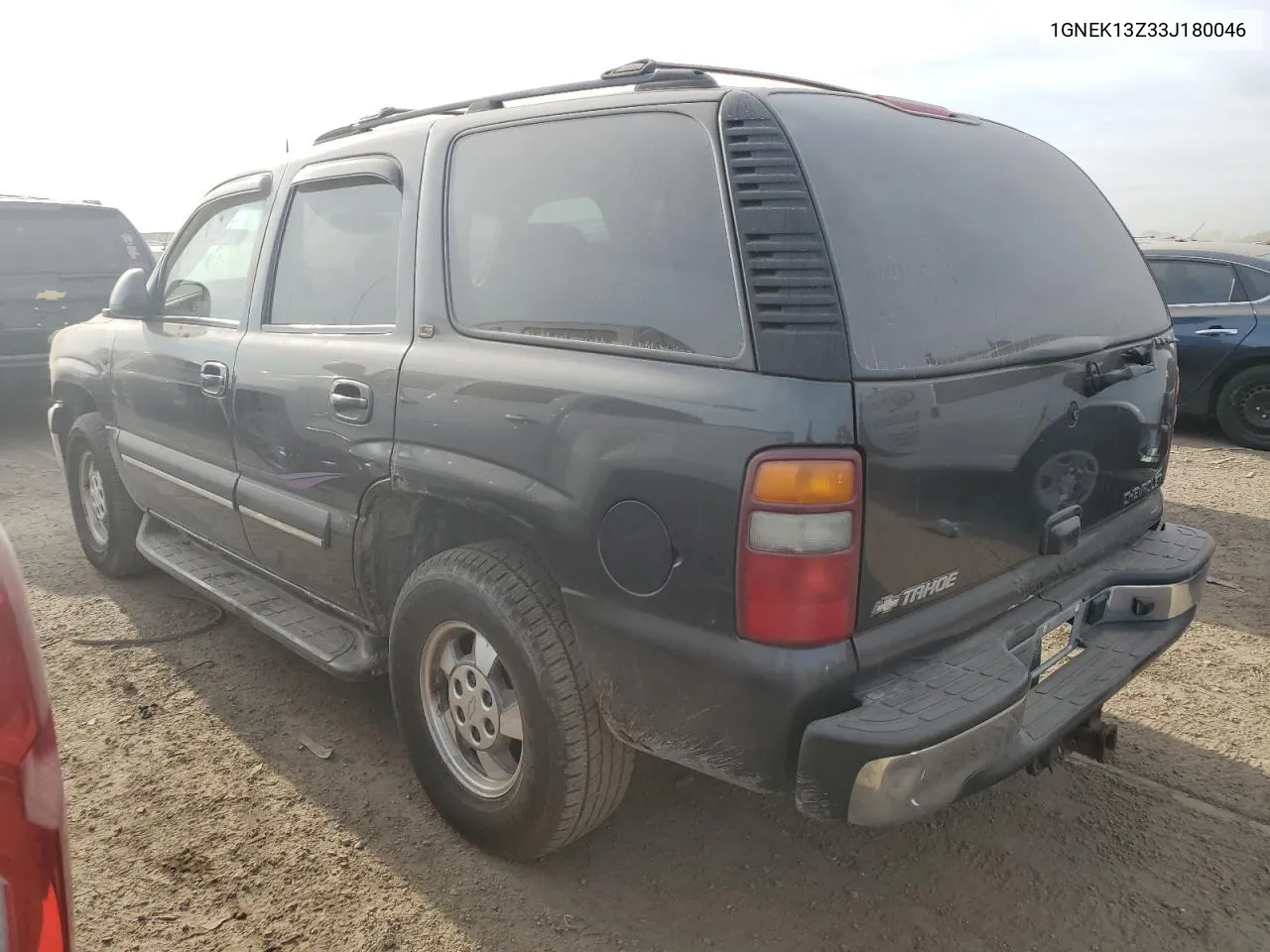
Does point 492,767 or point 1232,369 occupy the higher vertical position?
point 1232,369

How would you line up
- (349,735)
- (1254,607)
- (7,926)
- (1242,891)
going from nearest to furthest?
(7,926) < (1242,891) < (349,735) < (1254,607)

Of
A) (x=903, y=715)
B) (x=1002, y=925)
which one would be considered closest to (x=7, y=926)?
(x=903, y=715)

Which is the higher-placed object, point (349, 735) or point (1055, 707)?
point (1055, 707)

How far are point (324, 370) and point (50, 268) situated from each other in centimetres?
636

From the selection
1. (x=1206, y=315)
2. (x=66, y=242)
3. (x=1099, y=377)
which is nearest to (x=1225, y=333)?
(x=1206, y=315)

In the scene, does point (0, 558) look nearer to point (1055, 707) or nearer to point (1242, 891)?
point (1055, 707)

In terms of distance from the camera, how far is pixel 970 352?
205cm

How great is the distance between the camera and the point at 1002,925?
2.31 meters

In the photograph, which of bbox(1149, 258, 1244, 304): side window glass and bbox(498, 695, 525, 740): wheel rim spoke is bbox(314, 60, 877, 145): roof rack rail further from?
bbox(1149, 258, 1244, 304): side window glass

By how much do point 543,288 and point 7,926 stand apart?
1621mm

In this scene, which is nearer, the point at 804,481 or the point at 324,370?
the point at 804,481

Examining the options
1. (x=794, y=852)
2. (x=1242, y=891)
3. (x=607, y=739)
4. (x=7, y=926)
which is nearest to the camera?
(x=7, y=926)

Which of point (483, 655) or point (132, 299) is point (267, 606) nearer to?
point (483, 655)

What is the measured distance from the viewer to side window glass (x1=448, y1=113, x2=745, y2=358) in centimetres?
199
